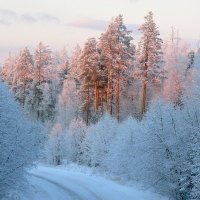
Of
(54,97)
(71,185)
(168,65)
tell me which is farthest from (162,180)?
(54,97)

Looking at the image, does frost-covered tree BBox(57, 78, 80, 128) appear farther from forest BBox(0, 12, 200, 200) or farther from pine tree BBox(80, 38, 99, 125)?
pine tree BBox(80, 38, 99, 125)

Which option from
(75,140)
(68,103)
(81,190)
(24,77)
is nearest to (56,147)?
(75,140)

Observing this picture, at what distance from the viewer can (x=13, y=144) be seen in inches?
697

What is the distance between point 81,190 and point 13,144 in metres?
9.30

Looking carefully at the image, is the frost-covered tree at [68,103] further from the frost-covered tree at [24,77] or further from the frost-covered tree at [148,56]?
the frost-covered tree at [148,56]

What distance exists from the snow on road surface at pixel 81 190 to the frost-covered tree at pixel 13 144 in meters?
3.60

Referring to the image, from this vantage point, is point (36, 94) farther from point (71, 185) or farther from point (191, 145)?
point (191, 145)

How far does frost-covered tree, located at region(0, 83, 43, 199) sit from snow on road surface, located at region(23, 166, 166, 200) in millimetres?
3601

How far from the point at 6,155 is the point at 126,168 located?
14910 mm

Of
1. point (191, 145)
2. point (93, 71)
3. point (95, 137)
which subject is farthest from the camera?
point (93, 71)

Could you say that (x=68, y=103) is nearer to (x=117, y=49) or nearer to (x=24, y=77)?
(x=24, y=77)

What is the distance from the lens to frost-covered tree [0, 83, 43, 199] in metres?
16.9

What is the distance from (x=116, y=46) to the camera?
1986 inches

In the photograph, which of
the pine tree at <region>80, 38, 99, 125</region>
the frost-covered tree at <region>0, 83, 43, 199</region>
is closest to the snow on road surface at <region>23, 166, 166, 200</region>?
the frost-covered tree at <region>0, 83, 43, 199</region>
